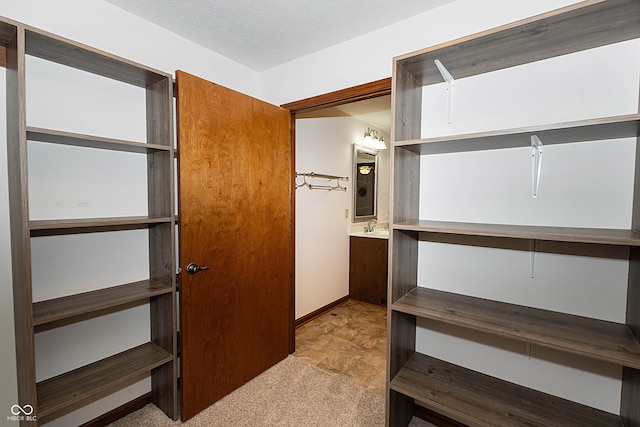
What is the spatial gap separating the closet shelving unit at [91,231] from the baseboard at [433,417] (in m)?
1.50

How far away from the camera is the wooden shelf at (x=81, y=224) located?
1320 mm

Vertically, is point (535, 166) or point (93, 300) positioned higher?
point (535, 166)

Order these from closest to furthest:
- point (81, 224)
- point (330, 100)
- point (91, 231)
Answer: point (81, 224), point (91, 231), point (330, 100)

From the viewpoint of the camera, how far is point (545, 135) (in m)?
1.28

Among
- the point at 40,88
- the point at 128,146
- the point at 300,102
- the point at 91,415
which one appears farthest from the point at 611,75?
the point at 91,415

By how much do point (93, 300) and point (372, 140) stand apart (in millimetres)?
3599

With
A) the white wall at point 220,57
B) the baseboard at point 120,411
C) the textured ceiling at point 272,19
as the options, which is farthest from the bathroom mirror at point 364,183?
the baseboard at point 120,411

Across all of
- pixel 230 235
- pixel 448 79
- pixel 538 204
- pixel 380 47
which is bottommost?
pixel 230 235

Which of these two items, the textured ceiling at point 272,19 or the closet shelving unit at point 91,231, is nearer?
the closet shelving unit at point 91,231

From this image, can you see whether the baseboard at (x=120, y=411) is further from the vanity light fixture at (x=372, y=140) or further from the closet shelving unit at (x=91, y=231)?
the vanity light fixture at (x=372, y=140)

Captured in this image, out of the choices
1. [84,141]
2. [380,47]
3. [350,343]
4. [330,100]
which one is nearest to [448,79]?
[380,47]

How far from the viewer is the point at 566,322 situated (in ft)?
4.47

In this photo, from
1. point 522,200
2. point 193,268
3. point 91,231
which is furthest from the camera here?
point 193,268

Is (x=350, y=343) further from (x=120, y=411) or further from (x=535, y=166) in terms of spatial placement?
(x=535, y=166)
